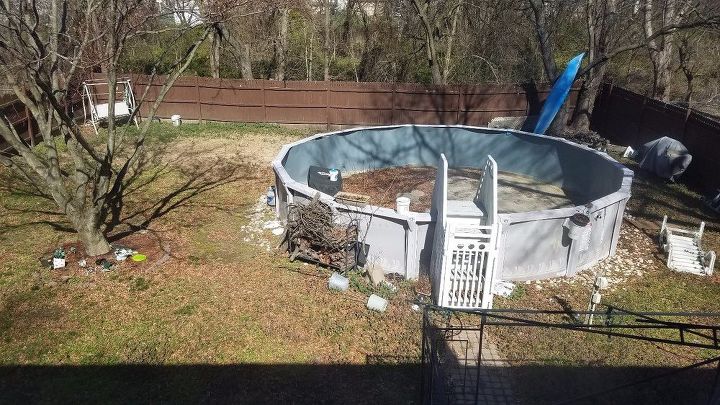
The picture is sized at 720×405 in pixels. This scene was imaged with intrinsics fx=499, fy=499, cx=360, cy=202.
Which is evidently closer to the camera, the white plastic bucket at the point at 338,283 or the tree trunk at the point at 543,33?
the white plastic bucket at the point at 338,283

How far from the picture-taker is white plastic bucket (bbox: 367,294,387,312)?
682cm

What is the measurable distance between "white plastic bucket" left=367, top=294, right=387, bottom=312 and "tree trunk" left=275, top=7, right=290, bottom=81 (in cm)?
1537

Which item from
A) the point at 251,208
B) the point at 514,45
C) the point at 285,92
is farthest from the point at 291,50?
the point at 251,208

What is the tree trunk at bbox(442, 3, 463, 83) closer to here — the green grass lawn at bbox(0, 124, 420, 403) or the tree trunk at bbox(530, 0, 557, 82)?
the tree trunk at bbox(530, 0, 557, 82)

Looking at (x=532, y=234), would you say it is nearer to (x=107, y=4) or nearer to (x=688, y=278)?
(x=688, y=278)

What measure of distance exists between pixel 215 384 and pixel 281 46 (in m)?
16.9

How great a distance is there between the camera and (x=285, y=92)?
56.0 feet

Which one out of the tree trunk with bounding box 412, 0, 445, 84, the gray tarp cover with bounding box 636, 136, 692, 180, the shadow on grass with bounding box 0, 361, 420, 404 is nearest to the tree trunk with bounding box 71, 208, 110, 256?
the shadow on grass with bounding box 0, 361, 420, 404

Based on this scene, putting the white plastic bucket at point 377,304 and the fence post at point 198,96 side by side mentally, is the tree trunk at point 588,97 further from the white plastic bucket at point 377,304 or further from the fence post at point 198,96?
the fence post at point 198,96

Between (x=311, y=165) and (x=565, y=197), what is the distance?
19.5 ft

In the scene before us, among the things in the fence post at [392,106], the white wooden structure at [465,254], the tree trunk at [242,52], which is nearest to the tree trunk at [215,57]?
the tree trunk at [242,52]

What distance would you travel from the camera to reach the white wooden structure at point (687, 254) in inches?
314

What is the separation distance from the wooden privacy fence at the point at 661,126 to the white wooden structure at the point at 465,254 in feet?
25.8

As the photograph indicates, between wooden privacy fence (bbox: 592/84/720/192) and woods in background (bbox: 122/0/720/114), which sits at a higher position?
woods in background (bbox: 122/0/720/114)
